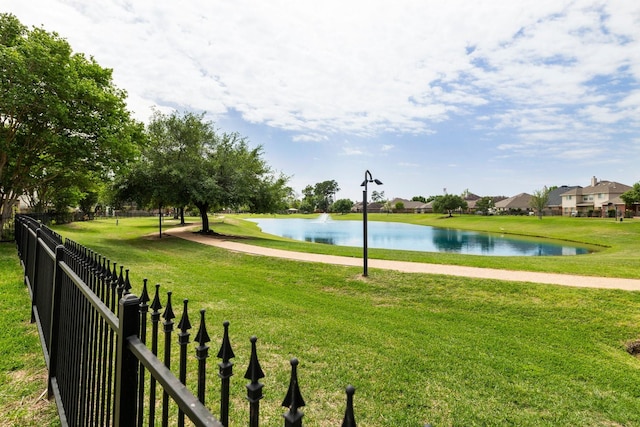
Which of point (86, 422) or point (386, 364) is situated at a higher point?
point (86, 422)

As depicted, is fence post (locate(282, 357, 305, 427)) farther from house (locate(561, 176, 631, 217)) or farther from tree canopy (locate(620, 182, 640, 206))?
house (locate(561, 176, 631, 217))

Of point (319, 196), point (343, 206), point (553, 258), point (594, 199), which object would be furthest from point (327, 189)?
point (553, 258)

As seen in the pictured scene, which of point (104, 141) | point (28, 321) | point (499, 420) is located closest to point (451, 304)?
point (499, 420)

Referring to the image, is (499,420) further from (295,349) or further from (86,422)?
(86,422)

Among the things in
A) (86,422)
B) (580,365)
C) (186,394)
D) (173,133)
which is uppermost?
(173,133)

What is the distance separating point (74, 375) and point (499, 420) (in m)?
4.10

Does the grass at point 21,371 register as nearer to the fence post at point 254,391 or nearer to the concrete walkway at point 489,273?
the fence post at point 254,391

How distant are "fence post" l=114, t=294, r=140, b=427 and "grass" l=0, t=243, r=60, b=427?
2144mm

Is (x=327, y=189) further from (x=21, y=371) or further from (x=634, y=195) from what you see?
(x=21, y=371)

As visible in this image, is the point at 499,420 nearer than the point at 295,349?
Yes

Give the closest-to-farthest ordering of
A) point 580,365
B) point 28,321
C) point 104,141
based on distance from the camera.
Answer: point 580,365 → point 28,321 → point 104,141

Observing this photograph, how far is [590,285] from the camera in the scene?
29.5ft

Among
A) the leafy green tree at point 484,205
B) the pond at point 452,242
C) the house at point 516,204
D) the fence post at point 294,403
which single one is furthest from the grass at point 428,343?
the house at point 516,204

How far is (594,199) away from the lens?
6241cm
